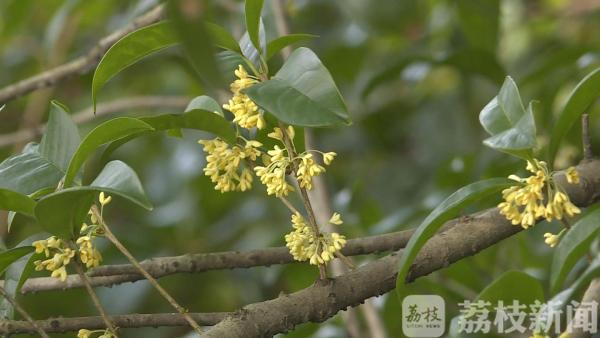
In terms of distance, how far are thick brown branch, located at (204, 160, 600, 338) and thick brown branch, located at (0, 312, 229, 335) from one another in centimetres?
4

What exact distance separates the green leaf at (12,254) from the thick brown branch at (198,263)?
73mm

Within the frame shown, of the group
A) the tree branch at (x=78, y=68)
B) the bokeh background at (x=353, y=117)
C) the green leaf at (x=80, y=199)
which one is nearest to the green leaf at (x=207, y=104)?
the green leaf at (x=80, y=199)

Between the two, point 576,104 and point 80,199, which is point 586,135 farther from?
point 80,199

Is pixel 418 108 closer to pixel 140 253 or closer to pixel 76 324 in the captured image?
pixel 140 253

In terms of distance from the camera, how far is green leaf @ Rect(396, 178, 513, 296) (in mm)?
616

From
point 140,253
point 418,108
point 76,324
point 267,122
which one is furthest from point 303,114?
point 418,108

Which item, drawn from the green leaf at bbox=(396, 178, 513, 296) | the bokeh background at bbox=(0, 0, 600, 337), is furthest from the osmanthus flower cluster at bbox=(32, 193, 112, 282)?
the bokeh background at bbox=(0, 0, 600, 337)

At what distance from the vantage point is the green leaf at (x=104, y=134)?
58cm

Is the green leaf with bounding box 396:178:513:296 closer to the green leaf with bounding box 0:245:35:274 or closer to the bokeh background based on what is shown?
the green leaf with bounding box 0:245:35:274

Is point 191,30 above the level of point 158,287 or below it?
above

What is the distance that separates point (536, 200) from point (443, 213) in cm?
7

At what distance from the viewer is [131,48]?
24.7 inches

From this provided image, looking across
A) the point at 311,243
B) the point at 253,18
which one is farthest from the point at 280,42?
the point at 311,243

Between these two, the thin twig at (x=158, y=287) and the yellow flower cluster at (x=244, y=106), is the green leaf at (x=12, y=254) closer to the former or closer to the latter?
the thin twig at (x=158, y=287)
